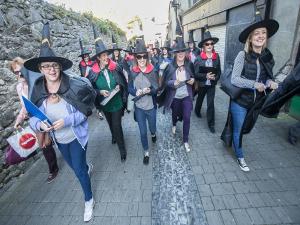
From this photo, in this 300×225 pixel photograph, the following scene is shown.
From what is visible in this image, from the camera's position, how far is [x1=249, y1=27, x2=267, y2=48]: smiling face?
10.2ft

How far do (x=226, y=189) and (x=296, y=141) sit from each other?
2.20 meters

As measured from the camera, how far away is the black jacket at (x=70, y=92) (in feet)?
9.05

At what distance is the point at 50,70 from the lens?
2.66m

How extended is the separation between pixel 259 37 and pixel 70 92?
9.39 feet

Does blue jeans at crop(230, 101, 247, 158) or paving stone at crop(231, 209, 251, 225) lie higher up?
blue jeans at crop(230, 101, 247, 158)

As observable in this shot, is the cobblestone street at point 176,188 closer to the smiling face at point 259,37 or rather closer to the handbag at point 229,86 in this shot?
the handbag at point 229,86

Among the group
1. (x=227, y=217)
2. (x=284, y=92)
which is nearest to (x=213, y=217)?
(x=227, y=217)

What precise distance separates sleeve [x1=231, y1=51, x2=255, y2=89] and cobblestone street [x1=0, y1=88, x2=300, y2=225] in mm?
1607

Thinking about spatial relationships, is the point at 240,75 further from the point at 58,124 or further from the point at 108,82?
the point at 58,124

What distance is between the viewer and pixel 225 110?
670cm

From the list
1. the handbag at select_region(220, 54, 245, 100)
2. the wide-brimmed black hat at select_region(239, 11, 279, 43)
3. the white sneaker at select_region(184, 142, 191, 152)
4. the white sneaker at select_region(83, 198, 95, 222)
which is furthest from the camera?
the white sneaker at select_region(184, 142, 191, 152)

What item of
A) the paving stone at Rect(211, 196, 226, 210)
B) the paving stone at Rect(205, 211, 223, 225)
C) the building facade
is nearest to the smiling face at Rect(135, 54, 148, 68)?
the building facade

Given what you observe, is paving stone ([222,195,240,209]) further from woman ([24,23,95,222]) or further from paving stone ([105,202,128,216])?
woman ([24,23,95,222])

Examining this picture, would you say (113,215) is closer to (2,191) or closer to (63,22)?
(2,191)
